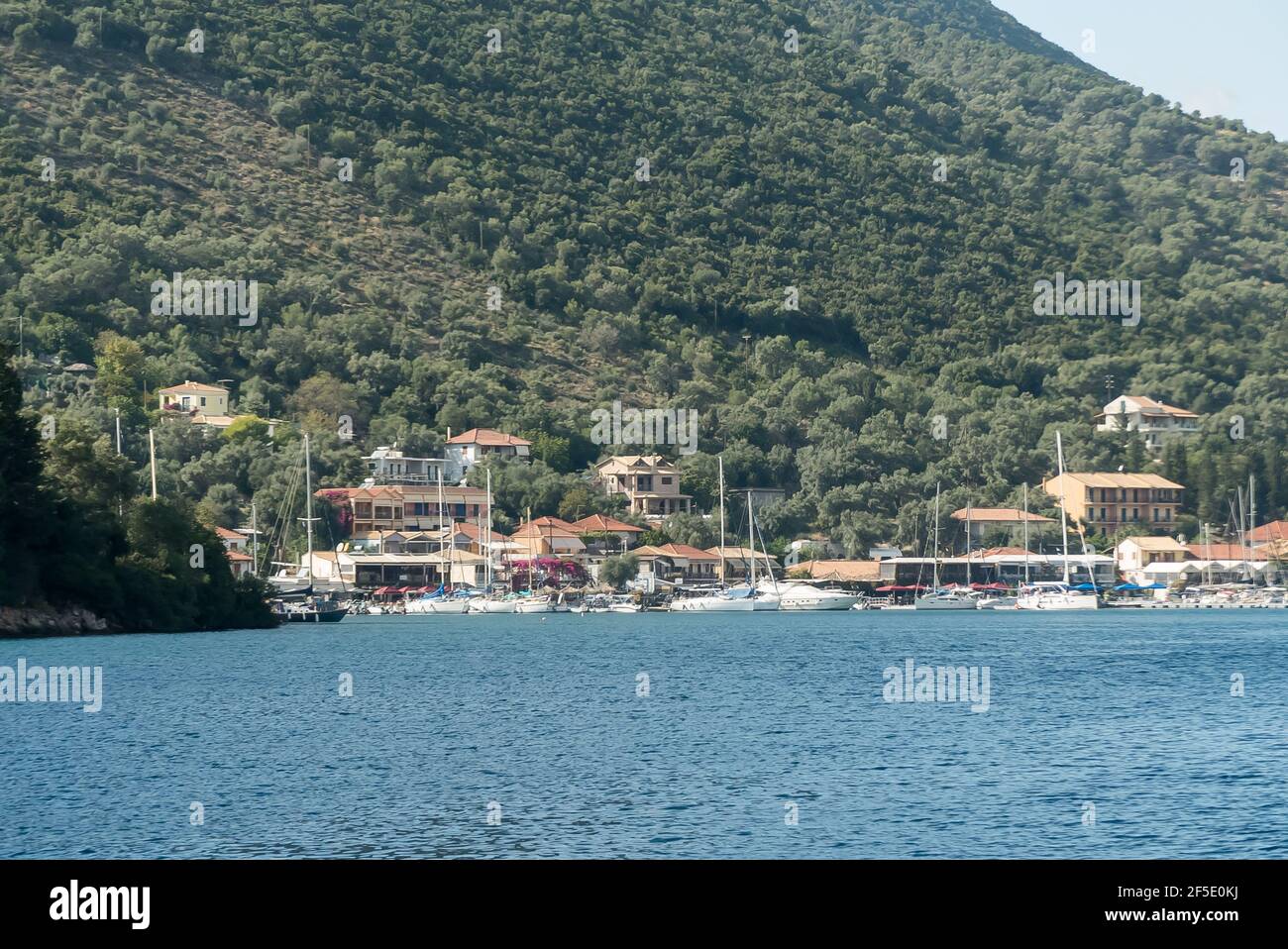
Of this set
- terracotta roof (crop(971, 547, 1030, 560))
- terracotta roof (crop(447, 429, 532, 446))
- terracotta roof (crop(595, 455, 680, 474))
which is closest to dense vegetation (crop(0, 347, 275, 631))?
terracotta roof (crop(447, 429, 532, 446))

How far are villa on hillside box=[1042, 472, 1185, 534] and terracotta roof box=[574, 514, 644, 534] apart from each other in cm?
3425

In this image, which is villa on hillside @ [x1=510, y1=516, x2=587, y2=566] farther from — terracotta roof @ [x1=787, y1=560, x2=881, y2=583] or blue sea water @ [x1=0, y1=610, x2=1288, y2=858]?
blue sea water @ [x1=0, y1=610, x2=1288, y2=858]

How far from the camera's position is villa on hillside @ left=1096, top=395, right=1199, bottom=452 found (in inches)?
6250

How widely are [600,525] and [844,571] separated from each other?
17.2 m

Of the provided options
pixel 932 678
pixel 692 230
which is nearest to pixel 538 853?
pixel 932 678

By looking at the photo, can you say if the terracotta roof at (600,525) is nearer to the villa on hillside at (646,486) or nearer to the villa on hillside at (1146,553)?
the villa on hillside at (646,486)

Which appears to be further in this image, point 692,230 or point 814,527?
point 692,230

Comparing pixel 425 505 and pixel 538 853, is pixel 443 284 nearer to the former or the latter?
pixel 425 505

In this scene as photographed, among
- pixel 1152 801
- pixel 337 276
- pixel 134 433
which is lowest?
pixel 1152 801

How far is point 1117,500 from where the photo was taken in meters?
142
